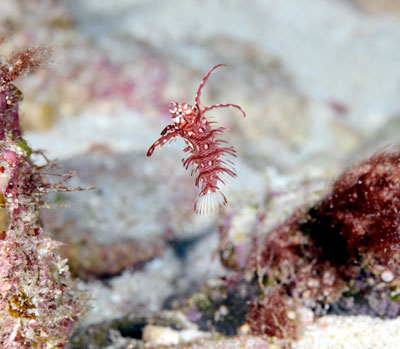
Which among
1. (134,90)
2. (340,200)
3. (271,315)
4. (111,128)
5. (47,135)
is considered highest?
(134,90)

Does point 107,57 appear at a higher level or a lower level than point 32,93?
higher

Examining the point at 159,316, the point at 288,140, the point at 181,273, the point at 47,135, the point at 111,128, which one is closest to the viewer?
the point at 159,316

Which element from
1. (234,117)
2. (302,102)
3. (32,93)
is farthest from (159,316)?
(302,102)

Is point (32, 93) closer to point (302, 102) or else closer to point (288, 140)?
point (288, 140)

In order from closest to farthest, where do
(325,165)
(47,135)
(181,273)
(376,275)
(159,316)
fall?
(376,275) → (159,316) → (181,273) → (47,135) → (325,165)

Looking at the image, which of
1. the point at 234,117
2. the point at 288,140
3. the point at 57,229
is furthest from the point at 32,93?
the point at 288,140

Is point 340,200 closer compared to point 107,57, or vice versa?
point 340,200

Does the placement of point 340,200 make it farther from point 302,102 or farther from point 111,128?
point 302,102
